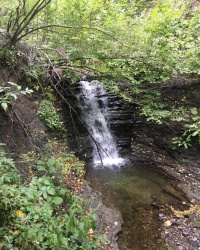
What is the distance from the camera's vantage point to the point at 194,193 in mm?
6582

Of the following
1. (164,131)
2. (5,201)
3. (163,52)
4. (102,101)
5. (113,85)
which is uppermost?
(163,52)

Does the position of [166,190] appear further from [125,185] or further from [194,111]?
[194,111]

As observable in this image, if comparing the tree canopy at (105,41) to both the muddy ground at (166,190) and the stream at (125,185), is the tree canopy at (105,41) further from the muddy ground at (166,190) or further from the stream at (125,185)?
the muddy ground at (166,190)

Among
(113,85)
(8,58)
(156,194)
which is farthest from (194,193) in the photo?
(8,58)

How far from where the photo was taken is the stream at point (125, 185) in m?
5.20

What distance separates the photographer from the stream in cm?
520

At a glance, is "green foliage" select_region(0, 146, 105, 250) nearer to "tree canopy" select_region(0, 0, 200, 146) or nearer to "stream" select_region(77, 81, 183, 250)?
"stream" select_region(77, 81, 183, 250)

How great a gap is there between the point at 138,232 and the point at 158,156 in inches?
150

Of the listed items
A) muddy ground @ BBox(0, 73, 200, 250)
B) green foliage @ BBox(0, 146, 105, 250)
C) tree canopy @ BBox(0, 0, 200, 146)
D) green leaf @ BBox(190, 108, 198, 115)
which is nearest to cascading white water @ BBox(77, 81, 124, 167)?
muddy ground @ BBox(0, 73, 200, 250)

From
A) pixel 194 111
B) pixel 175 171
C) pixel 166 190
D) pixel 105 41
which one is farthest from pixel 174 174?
pixel 105 41

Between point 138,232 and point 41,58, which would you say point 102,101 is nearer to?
point 41,58

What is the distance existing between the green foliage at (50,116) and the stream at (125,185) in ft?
4.61

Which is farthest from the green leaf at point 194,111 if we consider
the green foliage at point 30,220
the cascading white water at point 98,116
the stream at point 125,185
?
the green foliage at point 30,220

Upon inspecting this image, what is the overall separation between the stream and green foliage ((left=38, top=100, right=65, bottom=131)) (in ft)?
4.61
